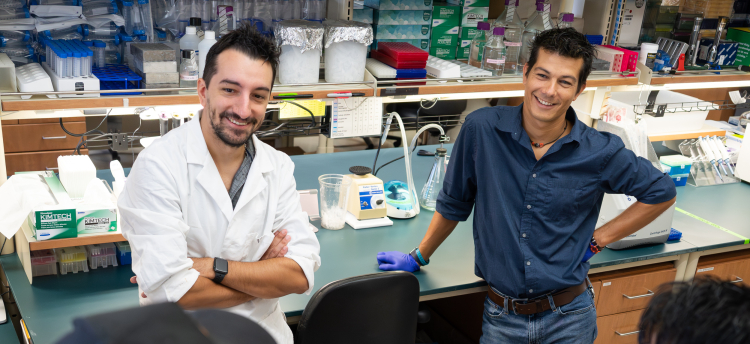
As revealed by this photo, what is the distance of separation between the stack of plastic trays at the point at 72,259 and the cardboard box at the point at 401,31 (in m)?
1.82

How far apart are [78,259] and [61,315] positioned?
26cm

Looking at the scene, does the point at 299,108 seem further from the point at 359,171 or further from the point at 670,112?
the point at 670,112

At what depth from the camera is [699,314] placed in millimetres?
736

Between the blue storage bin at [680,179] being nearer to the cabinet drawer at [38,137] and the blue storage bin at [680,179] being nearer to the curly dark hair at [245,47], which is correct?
the curly dark hair at [245,47]

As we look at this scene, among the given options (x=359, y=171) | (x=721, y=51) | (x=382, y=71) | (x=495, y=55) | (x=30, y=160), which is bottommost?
(x=30, y=160)

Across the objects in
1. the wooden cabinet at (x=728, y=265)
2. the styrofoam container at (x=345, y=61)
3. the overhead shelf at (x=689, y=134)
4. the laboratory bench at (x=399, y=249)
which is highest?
the styrofoam container at (x=345, y=61)

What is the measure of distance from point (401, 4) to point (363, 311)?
1878 mm

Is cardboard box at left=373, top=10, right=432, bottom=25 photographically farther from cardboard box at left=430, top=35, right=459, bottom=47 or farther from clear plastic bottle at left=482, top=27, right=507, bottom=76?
clear plastic bottle at left=482, top=27, right=507, bottom=76

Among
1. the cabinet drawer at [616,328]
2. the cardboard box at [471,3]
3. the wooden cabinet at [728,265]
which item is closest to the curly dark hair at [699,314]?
the cabinet drawer at [616,328]

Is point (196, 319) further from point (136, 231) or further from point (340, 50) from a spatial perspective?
point (340, 50)

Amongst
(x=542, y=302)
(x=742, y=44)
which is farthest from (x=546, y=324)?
(x=742, y=44)

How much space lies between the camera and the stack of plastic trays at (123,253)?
1937mm

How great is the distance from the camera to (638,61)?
335 centimetres

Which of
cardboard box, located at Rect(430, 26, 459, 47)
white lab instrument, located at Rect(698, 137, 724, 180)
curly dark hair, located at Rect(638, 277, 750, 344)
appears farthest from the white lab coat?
white lab instrument, located at Rect(698, 137, 724, 180)
